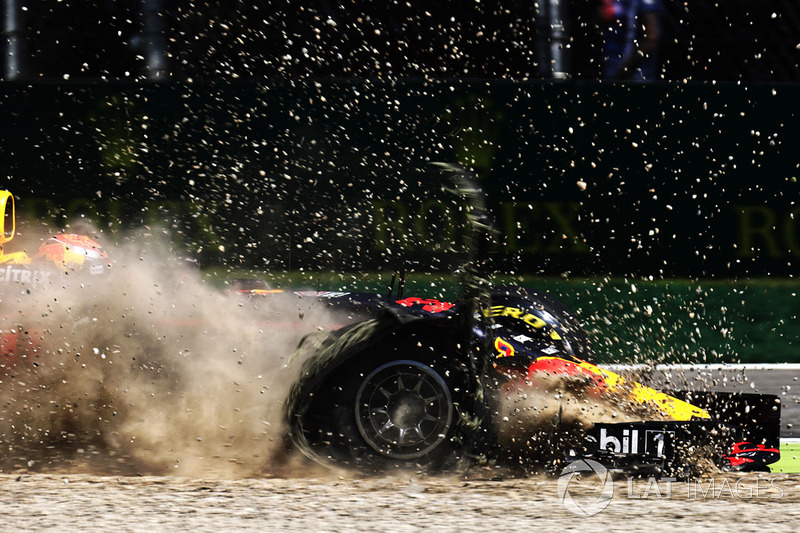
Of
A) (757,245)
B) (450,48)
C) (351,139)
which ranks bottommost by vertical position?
(757,245)

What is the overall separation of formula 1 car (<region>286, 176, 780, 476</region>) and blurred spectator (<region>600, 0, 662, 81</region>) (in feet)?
17.0

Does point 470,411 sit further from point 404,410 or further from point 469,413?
point 404,410

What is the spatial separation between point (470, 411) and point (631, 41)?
5.73m

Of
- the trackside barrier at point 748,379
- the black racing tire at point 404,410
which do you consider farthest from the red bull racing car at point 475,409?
the trackside barrier at point 748,379

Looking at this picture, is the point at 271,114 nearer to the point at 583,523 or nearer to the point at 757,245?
the point at 757,245

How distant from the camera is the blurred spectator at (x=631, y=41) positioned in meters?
8.91

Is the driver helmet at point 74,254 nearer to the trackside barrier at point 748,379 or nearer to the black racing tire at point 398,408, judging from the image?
the black racing tire at point 398,408

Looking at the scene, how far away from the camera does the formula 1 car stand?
405 cm

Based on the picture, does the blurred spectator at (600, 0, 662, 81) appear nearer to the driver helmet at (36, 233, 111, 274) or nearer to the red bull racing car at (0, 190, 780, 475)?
the driver helmet at (36, 233, 111, 274)

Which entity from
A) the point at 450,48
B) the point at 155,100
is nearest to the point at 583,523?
the point at 155,100

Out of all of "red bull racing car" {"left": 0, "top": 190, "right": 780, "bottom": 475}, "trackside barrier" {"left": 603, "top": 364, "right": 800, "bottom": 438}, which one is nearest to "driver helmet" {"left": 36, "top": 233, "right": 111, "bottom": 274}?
"red bull racing car" {"left": 0, "top": 190, "right": 780, "bottom": 475}

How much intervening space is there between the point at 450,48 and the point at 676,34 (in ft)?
6.78

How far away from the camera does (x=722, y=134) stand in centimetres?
864

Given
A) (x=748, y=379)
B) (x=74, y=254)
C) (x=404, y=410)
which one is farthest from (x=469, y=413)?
(x=748, y=379)
